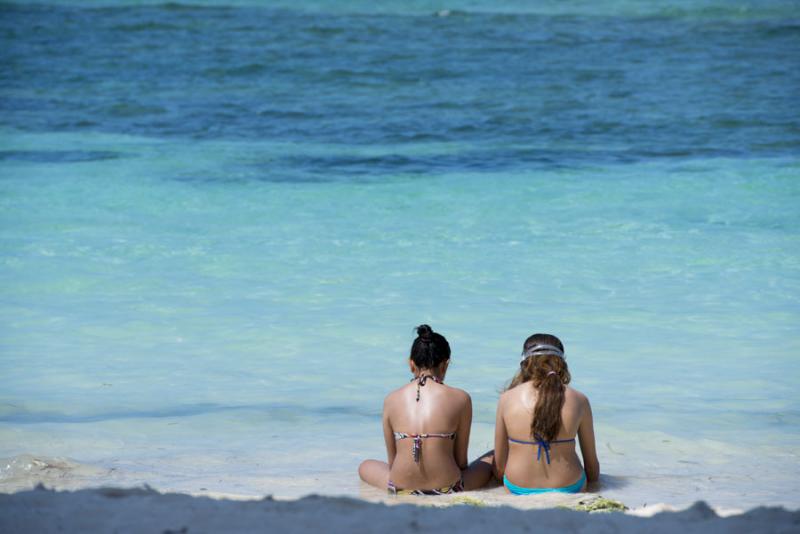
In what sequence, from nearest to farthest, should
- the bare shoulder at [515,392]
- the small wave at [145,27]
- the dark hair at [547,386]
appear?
the dark hair at [547,386] < the bare shoulder at [515,392] < the small wave at [145,27]

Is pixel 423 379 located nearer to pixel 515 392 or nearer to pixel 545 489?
pixel 515 392

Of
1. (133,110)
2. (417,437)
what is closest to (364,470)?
(417,437)

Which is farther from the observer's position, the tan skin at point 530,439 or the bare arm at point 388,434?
the bare arm at point 388,434

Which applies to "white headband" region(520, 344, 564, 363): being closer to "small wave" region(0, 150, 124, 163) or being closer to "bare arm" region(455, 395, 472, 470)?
"bare arm" region(455, 395, 472, 470)

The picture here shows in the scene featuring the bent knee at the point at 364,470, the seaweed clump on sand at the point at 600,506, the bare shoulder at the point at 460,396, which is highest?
the bare shoulder at the point at 460,396

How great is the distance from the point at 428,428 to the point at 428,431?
0.01 meters

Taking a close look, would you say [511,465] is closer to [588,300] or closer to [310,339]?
Answer: [310,339]

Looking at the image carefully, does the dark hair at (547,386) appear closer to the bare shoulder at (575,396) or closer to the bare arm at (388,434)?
the bare shoulder at (575,396)

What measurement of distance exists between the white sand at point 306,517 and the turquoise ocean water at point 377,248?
3.89 feet

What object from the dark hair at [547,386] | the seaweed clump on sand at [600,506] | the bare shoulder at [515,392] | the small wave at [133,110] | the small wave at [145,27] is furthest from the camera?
the small wave at [145,27]

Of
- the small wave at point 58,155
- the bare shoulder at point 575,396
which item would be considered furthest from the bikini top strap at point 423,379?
the small wave at point 58,155

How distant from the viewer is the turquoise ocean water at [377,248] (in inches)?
219

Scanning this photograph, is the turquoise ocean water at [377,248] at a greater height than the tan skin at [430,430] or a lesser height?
greater

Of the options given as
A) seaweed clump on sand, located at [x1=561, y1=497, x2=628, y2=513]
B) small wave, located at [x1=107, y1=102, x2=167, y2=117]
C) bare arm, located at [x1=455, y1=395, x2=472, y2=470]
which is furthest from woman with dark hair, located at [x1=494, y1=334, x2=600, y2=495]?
small wave, located at [x1=107, y1=102, x2=167, y2=117]
